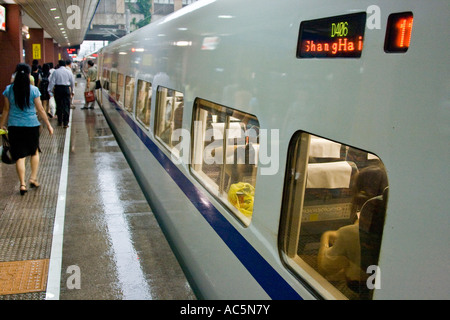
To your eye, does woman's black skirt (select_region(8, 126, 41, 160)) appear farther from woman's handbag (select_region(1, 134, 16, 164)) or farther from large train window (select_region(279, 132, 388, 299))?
large train window (select_region(279, 132, 388, 299))

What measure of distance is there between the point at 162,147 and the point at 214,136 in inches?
63.0

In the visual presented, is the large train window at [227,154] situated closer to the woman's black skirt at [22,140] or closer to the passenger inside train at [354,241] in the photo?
the passenger inside train at [354,241]

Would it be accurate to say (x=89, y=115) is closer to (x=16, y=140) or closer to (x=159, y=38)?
(x=16, y=140)

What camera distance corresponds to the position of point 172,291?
3486 mm

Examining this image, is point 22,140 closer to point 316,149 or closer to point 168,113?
point 168,113

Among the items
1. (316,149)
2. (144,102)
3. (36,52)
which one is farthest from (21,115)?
(36,52)

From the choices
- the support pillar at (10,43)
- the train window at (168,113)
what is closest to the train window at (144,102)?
the train window at (168,113)

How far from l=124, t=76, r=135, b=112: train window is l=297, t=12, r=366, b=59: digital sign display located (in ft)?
19.9

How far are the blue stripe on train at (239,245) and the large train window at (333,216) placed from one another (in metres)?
0.12

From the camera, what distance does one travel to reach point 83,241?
176 inches

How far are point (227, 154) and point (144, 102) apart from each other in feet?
12.1

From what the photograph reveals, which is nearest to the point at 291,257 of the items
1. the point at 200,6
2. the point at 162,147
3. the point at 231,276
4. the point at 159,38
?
the point at 231,276

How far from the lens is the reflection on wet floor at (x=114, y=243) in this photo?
354cm
